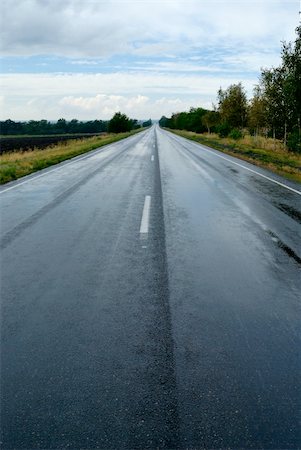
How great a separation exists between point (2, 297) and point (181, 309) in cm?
223

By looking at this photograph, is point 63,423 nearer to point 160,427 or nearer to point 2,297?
point 160,427

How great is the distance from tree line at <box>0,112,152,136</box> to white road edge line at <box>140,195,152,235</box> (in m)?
74.6

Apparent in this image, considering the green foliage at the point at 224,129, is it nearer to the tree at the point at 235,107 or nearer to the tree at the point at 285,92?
the tree at the point at 235,107

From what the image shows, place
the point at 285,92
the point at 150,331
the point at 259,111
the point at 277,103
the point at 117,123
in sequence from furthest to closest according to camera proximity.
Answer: the point at 117,123 → the point at 259,111 → the point at 277,103 → the point at 285,92 → the point at 150,331

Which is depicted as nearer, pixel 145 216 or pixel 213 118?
pixel 145 216

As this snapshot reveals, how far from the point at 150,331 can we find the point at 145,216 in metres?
5.04

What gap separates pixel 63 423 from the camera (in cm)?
280

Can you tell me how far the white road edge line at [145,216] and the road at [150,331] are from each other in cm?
4

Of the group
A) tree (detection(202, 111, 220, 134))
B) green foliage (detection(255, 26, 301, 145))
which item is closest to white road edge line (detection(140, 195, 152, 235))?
green foliage (detection(255, 26, 301, 145))

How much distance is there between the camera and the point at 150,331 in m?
4.03

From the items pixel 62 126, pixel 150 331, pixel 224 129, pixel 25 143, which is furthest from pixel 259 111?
pixel 62 126

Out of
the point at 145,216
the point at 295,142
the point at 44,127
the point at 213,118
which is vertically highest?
the point at 44,127

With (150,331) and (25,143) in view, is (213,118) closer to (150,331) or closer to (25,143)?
(25,143)

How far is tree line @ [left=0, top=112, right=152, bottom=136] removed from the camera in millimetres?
83438
